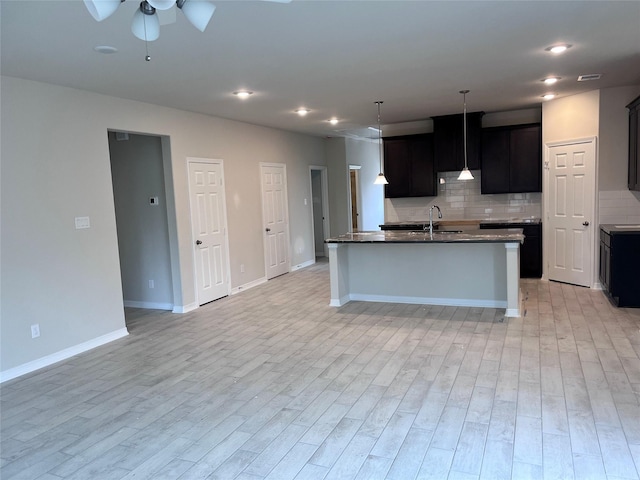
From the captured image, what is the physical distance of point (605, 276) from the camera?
5.60 m

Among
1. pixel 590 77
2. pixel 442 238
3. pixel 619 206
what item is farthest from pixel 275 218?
pixel 619 206

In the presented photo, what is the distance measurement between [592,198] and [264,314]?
Result: 14.9ft

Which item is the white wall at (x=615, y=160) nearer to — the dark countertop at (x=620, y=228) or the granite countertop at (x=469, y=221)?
the dark countertop at (x=620, y=228)

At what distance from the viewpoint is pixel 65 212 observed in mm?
4410

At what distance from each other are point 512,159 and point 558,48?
3.40 m

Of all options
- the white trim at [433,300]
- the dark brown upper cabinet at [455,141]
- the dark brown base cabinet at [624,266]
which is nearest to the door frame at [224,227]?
the white trim at [433,300]

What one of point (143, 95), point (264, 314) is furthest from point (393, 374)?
point (143, 95)

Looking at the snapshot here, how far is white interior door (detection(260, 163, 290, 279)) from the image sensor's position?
25.4 ft

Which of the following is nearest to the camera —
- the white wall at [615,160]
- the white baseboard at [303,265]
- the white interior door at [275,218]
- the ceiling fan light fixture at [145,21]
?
the ceiling fan light fixture at [145,21]

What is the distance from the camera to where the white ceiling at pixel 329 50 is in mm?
2932

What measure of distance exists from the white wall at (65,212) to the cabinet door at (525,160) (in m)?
4.78

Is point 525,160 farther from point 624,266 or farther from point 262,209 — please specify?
point 262,209

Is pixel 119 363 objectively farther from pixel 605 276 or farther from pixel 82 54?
pixel 605 276

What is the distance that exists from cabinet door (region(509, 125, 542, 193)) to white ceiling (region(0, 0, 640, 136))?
4.25ft
